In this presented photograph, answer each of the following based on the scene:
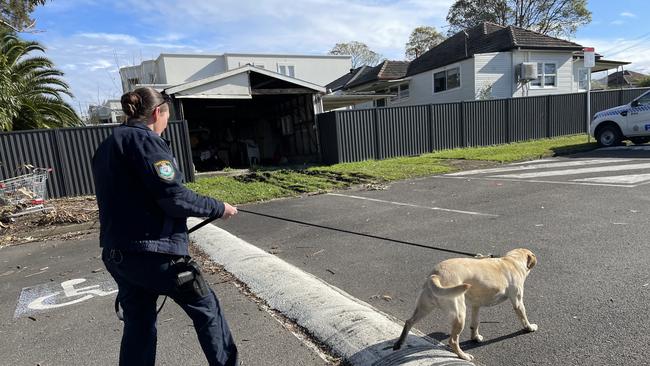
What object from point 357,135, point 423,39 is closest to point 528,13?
point 423,39

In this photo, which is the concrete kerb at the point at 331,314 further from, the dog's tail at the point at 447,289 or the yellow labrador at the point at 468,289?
the dog's tail at the point at 447,289

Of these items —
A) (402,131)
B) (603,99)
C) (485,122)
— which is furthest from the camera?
(603,99)

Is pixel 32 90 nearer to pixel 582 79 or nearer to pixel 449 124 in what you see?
pixel 449 124

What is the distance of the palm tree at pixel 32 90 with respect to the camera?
14.5m

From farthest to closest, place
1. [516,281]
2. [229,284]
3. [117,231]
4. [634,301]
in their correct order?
[229,284], [634,301], [516,281], [117,231]

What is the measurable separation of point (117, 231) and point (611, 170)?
438 inches

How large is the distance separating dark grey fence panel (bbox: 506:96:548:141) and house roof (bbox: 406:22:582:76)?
5986 millimetres

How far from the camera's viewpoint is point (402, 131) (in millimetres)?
16328

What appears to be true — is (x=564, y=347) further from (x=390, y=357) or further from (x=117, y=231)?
(x=117, y=231)

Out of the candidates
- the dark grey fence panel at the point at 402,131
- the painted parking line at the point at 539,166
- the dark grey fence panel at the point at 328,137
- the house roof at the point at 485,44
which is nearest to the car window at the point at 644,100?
the painted parking line at the point at 539,166

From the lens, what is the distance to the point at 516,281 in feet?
9.52

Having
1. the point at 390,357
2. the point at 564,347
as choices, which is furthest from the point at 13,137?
the point at 564,347

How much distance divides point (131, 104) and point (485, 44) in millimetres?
26824

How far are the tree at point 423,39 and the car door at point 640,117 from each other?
41836 millimetres
